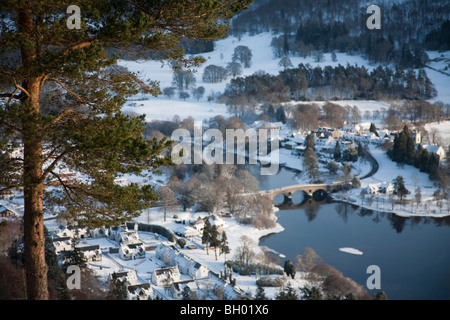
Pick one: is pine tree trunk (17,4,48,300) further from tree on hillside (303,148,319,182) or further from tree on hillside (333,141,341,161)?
tree on hillside (333,141,341,161)

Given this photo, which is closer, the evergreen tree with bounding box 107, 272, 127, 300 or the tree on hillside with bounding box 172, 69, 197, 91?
the evergreen tree with bounding box 107, 272, 127, 300

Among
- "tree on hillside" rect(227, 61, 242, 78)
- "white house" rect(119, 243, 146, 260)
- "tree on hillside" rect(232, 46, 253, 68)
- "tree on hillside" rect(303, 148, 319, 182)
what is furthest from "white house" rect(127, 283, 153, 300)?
"tree on hillside" rect(232, 46, 253, 68)

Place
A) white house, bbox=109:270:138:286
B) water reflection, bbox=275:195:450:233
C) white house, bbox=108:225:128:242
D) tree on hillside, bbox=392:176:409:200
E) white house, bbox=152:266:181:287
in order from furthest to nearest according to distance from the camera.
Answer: tree on hillside, bbox=392:176:409:200 < water reflection, bbox=275:195:450:233 < white house, bbox=108:225:128:242 < white house, bbox=152:266:181:287 < white house, bbox=109:270:138:286

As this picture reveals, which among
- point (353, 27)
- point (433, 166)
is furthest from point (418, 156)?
Result: point (353, 27)

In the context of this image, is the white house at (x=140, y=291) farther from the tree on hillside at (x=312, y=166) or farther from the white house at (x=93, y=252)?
the tree on hillside at (x=312, y=166)

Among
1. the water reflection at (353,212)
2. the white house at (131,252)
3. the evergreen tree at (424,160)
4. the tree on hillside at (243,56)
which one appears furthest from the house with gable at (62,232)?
the tree on hillside at (243,56)

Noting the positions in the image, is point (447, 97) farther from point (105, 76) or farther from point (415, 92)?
point (105, 76)

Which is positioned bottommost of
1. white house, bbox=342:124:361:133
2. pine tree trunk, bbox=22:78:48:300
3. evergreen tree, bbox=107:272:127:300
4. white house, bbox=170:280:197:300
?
white house, bbox=170:280:197:300
